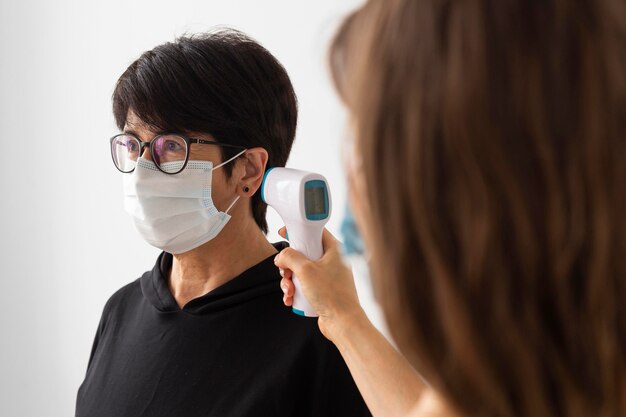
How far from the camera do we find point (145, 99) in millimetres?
1318

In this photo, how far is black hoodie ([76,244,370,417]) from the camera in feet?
4.04

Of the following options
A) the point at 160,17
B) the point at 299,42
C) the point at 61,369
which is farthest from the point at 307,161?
the point at 61,369

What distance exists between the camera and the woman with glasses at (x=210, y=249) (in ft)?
4.12

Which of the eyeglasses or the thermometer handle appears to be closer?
the thermometer handle

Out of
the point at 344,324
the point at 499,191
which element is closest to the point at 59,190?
the point at 344,324

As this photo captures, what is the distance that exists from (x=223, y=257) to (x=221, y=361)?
232 millimetres

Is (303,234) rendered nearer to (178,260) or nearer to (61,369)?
(178,260)

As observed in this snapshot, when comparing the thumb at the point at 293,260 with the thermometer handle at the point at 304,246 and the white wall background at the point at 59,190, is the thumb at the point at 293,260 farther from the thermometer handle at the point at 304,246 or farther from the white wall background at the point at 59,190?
the white wall background at the point at 59,190

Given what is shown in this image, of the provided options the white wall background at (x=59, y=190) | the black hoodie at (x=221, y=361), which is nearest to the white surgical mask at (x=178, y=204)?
the black hoodie at (x=221, y=361)

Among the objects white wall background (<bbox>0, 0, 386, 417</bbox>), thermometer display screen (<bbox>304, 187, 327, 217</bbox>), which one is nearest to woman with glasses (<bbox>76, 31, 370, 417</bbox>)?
thermometer display screen (<bbox>304, 187, 327, 217</bbox>)

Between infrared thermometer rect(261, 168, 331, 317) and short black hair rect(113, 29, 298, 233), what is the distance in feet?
0.66

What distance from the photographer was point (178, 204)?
1.40 meters

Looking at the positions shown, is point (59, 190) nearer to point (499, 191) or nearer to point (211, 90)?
point (211, 90)

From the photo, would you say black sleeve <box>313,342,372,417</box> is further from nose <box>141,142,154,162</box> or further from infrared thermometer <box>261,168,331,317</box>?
nose <box>141,142,154,162</box>
